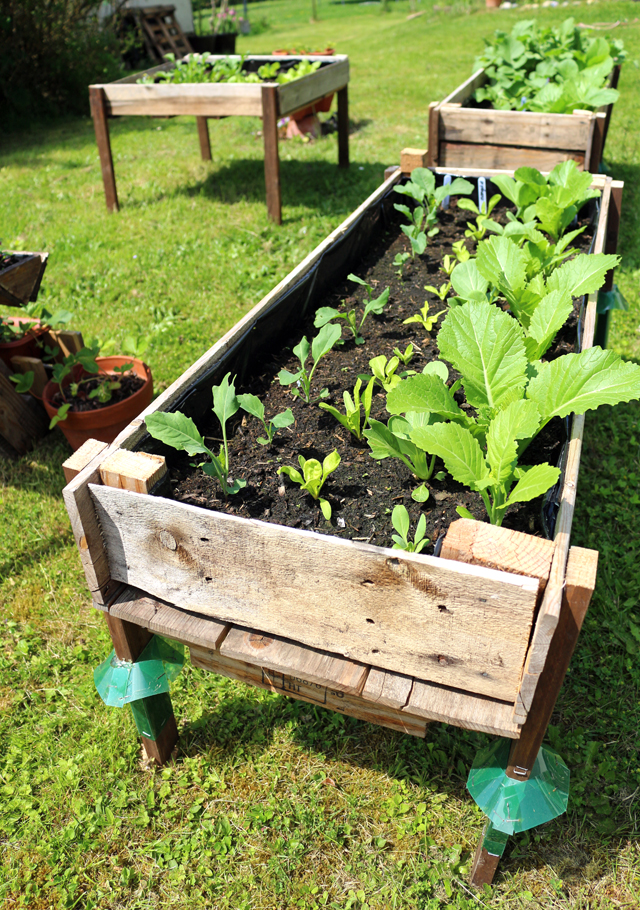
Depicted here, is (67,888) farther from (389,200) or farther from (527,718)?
(389,200)

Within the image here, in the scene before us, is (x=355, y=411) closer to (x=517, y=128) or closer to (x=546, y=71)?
(x=517, y=128)

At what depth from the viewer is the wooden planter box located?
374cm

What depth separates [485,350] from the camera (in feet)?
5.40

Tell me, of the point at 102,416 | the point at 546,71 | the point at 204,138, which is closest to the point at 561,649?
the point at 102,416

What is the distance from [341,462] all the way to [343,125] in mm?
5188

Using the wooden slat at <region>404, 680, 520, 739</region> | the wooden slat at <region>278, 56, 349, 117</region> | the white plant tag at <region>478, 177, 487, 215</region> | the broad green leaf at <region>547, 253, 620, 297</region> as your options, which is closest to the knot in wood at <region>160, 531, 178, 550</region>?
the wooden slat at <region>404, 680, 520, 739</region>

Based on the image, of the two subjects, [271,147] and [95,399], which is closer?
[95,399]

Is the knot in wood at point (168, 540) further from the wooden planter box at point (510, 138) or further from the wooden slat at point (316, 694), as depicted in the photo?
the wooden planter box at point (510, 138)

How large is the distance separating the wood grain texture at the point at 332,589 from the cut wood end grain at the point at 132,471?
43 mm

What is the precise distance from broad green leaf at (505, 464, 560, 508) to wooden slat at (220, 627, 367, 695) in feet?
1.62

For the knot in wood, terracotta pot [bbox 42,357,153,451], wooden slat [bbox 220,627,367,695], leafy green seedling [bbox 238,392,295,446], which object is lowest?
terracotta pot [bbox 42,357,153,451]

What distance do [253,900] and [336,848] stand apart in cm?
24

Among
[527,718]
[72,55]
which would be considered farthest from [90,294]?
[72,55]

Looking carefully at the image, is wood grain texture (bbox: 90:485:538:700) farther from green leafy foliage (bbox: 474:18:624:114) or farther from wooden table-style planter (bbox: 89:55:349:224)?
wooden table-style planter (bbox: 89:55:349:224)
